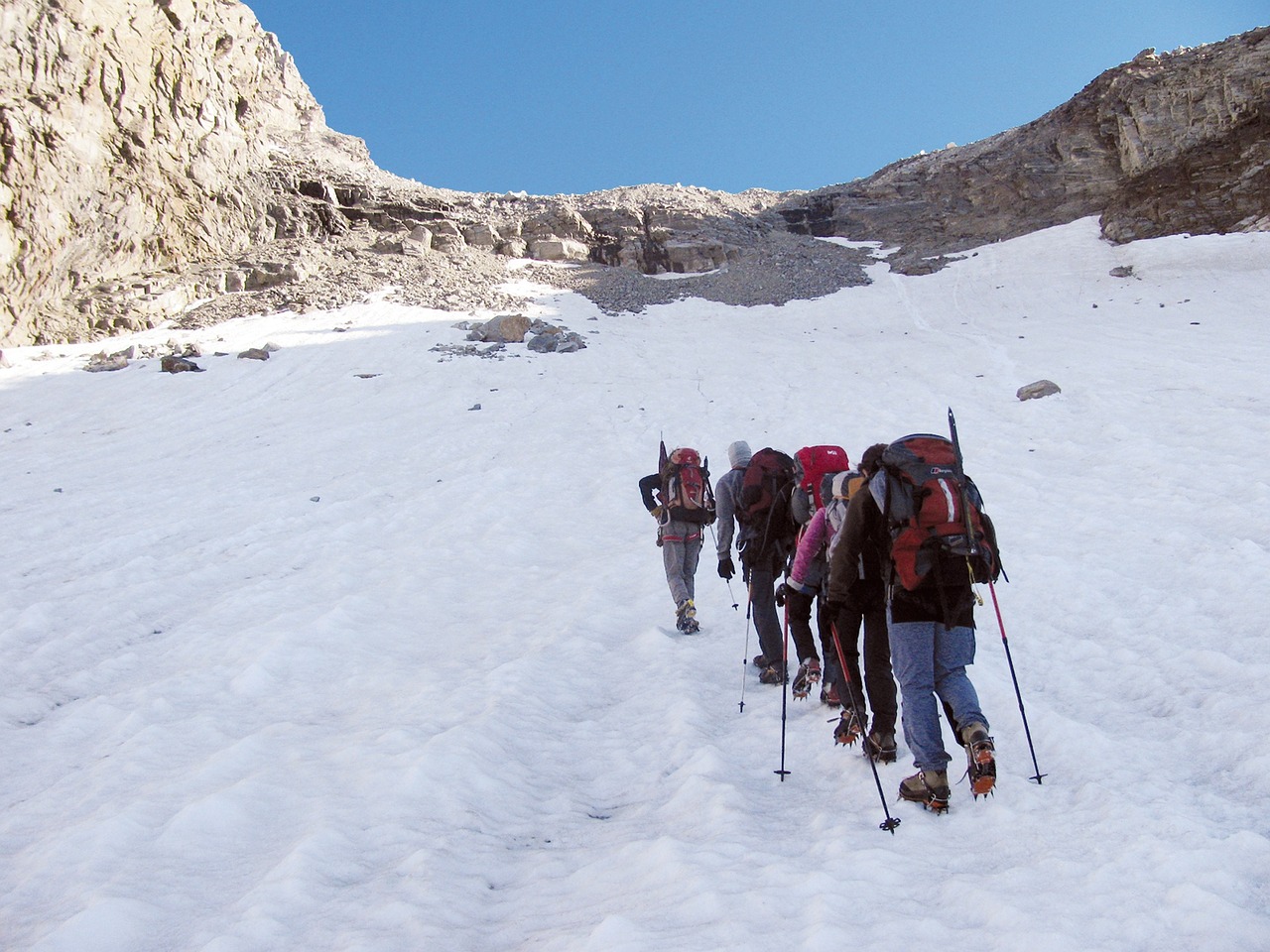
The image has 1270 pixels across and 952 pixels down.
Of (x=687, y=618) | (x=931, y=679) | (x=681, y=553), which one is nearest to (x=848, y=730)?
(x=931, y=679)

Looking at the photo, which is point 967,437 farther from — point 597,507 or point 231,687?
point 231,687

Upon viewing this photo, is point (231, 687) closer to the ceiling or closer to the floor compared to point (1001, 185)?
closer to the floor

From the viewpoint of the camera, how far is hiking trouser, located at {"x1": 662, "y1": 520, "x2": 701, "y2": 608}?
22.9 ft

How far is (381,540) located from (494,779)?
6.05m

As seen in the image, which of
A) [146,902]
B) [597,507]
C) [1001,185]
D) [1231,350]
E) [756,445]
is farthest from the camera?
[1001,185]

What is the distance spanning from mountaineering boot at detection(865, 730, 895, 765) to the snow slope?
0.41 feet

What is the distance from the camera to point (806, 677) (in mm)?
5438

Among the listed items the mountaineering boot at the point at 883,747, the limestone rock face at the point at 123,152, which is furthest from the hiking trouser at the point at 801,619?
the limestone rock face at the point at 123,152

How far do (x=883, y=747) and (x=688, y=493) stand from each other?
3156 mm

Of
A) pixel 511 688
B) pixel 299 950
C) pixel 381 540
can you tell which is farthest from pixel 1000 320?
pixel 299 950

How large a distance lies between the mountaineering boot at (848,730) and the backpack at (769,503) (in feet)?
4.86

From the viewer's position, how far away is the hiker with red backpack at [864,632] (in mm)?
4148

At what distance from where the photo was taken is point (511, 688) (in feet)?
18.5

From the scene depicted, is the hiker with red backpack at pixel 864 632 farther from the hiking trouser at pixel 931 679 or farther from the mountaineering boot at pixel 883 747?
the hiking trouser at pixel 931 679
